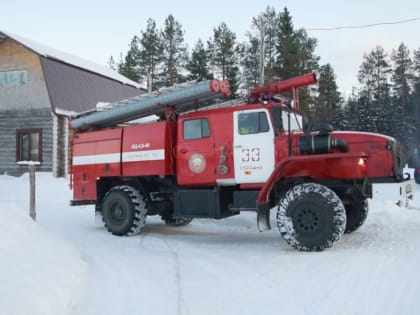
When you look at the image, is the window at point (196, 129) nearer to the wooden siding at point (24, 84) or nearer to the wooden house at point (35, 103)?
the wooden house at point (35, 103)

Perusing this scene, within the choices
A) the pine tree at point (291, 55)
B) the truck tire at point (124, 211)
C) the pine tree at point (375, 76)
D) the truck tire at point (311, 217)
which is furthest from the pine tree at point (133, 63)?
the truck tire at point (311, 217)

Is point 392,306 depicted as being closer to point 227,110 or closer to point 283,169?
point 283,169

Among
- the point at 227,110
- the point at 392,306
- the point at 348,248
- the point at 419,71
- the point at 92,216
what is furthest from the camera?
the point at 419,71

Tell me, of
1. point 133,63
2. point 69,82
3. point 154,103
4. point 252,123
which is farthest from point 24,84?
point 133,63

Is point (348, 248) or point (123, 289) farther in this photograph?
point (348, 248)

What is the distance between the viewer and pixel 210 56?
38.0 meters

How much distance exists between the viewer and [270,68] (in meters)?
34.8

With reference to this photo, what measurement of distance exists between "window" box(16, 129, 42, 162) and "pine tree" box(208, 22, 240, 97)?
64.9 ft

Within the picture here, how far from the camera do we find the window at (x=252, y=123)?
25.5ft

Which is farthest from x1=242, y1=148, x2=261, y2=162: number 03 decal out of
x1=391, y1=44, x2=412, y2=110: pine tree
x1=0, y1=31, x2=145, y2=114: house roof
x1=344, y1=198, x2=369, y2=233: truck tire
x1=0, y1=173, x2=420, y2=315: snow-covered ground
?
x1=391, y1=44, x2=412, y2=110: pine tree

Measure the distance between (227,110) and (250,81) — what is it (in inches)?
1214

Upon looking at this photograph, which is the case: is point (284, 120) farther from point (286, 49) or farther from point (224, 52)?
point (224, 52)

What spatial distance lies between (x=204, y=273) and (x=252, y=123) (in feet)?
10.00

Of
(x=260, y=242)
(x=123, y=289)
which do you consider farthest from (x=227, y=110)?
(x=123, y=289)
